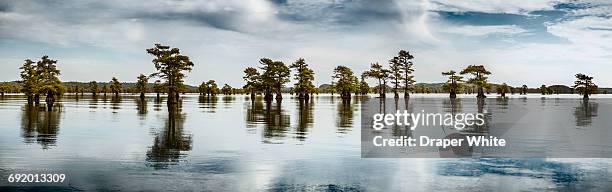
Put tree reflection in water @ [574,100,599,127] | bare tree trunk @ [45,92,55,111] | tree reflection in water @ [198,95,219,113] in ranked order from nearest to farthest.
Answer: tree reflection in water @ [574,100,599,127] → tree reflection in water @ [198,95,219,113] → bare tree trunk @ [45,92,55,111]

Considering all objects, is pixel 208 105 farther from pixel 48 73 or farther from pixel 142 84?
pixel 142 84

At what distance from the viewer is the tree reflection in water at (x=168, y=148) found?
586 inches

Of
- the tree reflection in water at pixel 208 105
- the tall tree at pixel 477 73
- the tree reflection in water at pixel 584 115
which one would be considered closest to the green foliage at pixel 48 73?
the tree reflection in water at pixel 208 105

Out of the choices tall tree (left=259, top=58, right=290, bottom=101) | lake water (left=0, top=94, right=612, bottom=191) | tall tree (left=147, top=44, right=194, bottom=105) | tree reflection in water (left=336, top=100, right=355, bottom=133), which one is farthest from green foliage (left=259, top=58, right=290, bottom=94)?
lake water (left=0, top=94, right=612, bottom=191)

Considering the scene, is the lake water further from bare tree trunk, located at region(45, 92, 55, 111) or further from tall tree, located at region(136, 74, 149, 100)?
tall tree, located at region(136, 74, 149, 100)

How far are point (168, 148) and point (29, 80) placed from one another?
173 feet

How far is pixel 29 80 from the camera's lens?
6166cm

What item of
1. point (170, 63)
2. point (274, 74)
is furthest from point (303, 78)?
point (170, 63)

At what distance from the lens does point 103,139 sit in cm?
2120

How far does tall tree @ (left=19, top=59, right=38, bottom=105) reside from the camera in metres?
60.1

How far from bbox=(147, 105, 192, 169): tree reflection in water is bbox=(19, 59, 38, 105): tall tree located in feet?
142

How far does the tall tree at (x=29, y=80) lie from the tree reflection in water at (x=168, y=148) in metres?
43.4

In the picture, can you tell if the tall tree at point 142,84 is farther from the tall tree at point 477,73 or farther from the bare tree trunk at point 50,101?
the tall tree at point 477,73

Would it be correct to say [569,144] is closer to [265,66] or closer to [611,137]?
[611,137]
